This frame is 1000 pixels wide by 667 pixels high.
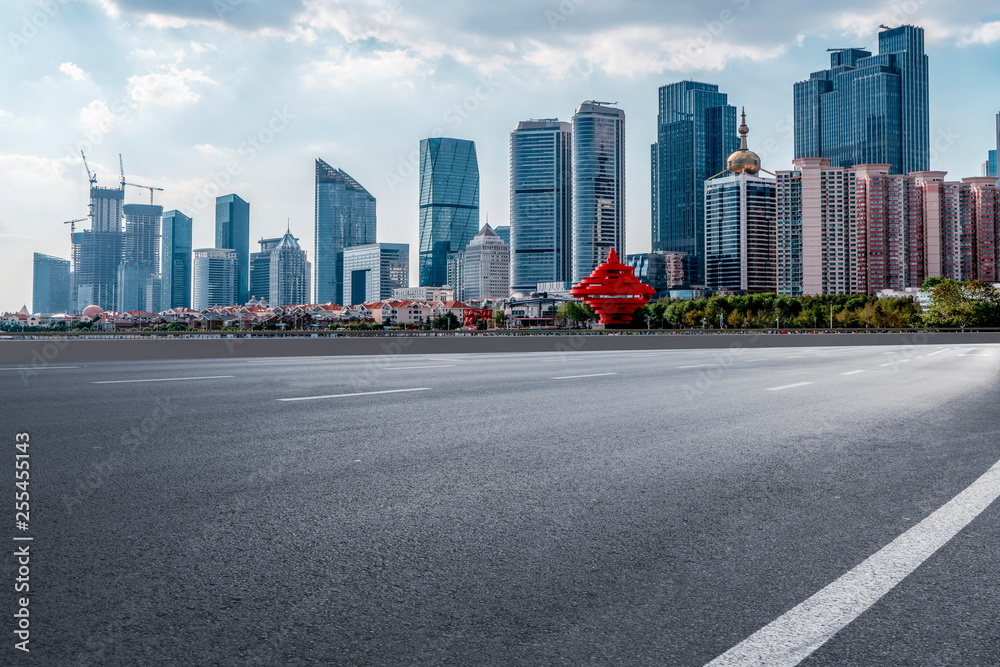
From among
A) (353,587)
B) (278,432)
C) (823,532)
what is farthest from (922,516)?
(278,432)

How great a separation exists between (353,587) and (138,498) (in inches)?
84.2

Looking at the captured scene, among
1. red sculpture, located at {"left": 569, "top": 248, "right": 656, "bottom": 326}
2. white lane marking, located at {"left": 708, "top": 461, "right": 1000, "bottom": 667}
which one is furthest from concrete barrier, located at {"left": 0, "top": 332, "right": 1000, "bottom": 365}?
red sculpture, located at {"left": 569, "top": 248, "right": 656, "bottom": 326}

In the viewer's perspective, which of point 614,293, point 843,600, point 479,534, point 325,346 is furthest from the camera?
point 614,293

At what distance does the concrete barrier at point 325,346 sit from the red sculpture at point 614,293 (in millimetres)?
60246

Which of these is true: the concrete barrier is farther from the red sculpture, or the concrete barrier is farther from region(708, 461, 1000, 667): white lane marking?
the red sculpture

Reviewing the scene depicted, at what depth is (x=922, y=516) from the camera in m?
4.79

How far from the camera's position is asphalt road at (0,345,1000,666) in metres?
2.91

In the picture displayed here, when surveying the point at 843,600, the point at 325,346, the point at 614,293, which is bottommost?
the point at 843,600

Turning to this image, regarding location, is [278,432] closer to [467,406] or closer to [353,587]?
[467,406]

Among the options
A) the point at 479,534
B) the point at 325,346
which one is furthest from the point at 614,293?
the point at 479,534

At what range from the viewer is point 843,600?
3307mm

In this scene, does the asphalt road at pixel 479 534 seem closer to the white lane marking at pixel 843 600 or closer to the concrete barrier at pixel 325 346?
the white lane marking at pixel 843 600

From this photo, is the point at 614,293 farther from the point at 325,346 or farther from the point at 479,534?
the point at 479,534

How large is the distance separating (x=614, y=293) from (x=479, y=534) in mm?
102002
